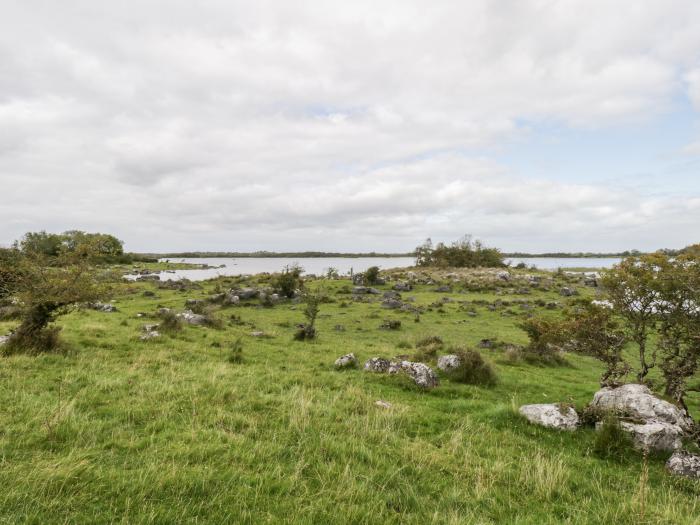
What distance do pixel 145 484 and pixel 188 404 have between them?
4.00 m

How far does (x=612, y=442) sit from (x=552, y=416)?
1.42m

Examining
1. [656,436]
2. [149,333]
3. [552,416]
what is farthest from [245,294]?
[656,436]

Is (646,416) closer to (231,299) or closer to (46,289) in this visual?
(46,289)

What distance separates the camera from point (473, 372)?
47.2 feet

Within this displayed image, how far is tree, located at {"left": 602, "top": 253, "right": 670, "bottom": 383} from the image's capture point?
12789 mm

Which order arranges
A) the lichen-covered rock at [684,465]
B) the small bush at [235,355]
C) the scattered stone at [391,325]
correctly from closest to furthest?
the lichen-covered rock at [684,465] < the small bush at [235,355] < the scattered stone at [391,325]

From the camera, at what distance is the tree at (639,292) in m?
12.8

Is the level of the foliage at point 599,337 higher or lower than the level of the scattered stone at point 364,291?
higher

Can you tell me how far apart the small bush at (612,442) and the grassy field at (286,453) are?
245 mm

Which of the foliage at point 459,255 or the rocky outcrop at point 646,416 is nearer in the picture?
the rocky outcrop at point 646,416

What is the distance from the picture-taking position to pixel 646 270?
43.7 ft

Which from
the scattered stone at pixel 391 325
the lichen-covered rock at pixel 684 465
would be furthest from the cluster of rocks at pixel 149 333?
the lichen-covered rock at pixel 684 465

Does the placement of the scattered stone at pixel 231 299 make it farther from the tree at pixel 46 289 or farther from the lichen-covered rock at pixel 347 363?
the lichen-covered rock at pixel 347 363

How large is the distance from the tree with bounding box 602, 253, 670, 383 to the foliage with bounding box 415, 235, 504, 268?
75.9 m
